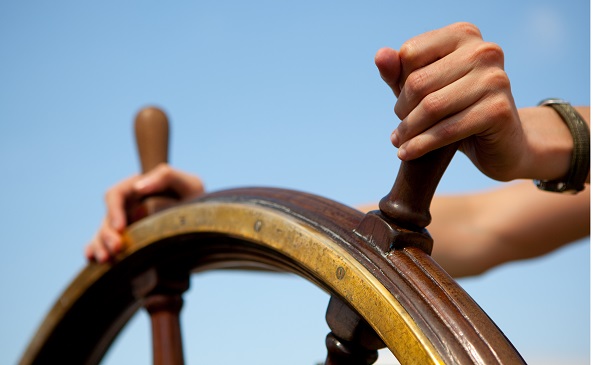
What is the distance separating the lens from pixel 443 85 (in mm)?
505

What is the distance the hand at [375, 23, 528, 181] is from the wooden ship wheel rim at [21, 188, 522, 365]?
0.09 meters

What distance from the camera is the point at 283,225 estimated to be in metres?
0.64

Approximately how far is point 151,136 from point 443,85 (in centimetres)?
58

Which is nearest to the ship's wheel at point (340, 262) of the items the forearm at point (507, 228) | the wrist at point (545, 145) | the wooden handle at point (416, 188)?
the wooden handle at point (416, 188)

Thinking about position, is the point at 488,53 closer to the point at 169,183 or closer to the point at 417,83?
the point at 417,83

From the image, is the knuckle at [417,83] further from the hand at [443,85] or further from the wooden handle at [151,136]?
the wooden handle at [151,136]

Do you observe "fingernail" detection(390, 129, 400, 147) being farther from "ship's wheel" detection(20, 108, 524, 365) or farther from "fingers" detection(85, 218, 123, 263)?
"fingers" detection(85, 218, 123, 263)

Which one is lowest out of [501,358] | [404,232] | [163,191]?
[501,358]

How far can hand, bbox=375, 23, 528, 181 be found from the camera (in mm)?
497

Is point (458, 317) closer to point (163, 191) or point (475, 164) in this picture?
point (475, 164)

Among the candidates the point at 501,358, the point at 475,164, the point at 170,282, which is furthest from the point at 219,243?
the point at 501,358

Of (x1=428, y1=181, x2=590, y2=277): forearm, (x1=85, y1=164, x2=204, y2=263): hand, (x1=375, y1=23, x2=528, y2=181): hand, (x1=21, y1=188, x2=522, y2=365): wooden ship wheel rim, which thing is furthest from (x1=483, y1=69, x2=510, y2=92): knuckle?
(x1=428, y1=181, x2=590, y2=277): forearm

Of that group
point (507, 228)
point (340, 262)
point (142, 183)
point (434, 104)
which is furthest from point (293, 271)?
point (507, 228)

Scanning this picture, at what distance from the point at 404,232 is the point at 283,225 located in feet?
0.42
